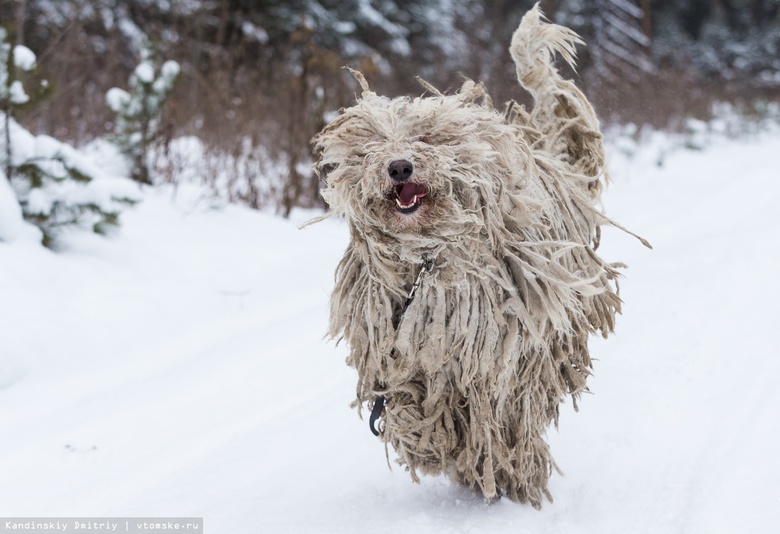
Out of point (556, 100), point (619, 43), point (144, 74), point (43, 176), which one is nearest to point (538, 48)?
point (556, 100)

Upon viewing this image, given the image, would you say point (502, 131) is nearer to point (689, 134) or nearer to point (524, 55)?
point (524, 55)

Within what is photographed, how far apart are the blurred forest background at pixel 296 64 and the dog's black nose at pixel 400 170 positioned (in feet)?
4.02

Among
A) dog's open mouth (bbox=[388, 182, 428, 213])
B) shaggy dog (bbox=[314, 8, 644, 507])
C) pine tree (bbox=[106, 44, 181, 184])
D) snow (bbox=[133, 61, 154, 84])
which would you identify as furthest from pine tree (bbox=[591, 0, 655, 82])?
dog's open mouth (bbox=[388, 182, 428, 213])

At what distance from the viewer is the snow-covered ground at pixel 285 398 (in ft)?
10.5

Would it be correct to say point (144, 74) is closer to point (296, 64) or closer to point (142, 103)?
point (142, 103)

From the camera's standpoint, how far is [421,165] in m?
2.68

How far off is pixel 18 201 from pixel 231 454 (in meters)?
2.87

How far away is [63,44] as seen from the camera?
908 centimetres

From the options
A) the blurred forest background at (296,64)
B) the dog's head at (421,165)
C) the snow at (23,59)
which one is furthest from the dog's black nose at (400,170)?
the snow at (23,59)

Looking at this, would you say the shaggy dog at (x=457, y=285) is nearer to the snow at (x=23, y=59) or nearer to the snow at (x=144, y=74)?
the snow at (x=23, y=59)

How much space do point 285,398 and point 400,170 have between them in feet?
7.10

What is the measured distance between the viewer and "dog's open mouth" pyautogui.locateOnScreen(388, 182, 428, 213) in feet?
8.74

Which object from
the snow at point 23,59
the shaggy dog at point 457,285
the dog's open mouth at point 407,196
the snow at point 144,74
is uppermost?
the dog's open mouth at point 407,196

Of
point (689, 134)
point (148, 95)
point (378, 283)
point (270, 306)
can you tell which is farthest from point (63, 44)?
point (689, 134)
